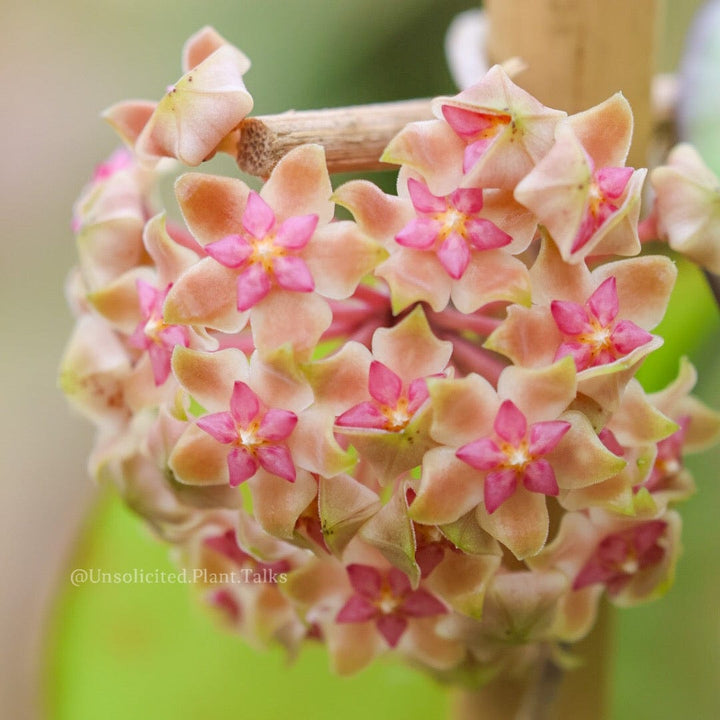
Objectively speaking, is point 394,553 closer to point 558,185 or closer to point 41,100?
point 558,185

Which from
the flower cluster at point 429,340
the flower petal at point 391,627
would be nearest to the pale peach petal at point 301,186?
the flower cluster at point 429,340

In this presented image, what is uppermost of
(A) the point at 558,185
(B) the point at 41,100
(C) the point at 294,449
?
(A) the point at 558,185

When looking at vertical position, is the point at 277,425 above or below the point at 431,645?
above

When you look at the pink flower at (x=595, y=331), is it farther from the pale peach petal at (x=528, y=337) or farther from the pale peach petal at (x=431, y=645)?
the pale peach petal at (x=431, y=645)

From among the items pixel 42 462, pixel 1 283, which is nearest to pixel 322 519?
pixel 42 462

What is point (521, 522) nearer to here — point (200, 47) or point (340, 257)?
point (340, 257)

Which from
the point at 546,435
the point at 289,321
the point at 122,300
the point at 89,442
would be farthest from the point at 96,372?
the point at 89,442
